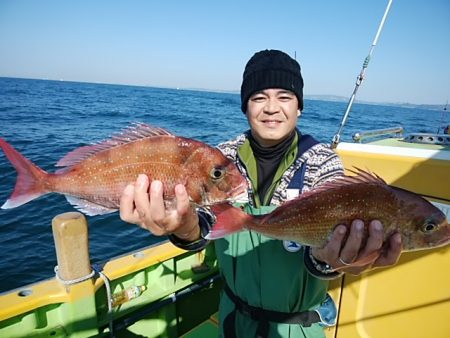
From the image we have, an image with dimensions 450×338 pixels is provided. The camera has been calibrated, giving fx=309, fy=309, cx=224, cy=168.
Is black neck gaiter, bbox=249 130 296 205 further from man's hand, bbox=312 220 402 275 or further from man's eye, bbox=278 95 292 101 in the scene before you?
man's hand, bbox=312 220 402 275

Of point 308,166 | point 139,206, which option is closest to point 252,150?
point 308,166

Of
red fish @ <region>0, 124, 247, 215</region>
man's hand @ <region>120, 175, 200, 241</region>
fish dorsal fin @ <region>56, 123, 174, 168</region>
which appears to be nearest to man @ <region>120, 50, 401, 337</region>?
man's hand @ <region>120, 175, 200, 241</region>

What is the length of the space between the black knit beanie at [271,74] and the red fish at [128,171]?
0.78 m

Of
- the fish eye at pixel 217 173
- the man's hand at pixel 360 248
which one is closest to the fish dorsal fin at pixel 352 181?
the man's hand at pixel 360 248

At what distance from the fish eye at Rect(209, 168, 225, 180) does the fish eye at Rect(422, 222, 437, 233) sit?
4.38 ft

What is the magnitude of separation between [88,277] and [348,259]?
2.16 metres

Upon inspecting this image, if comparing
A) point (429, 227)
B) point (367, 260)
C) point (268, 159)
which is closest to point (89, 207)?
point (268, 159)

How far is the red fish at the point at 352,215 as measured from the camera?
1.84m

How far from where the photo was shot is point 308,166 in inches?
95.8

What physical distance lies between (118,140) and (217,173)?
769 mm

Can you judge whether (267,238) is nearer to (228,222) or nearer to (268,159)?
(228,222)

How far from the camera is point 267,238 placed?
236 centimetres

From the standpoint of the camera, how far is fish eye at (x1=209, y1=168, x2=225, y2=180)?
230 centimetres

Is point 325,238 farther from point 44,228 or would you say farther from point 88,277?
point 44,228
